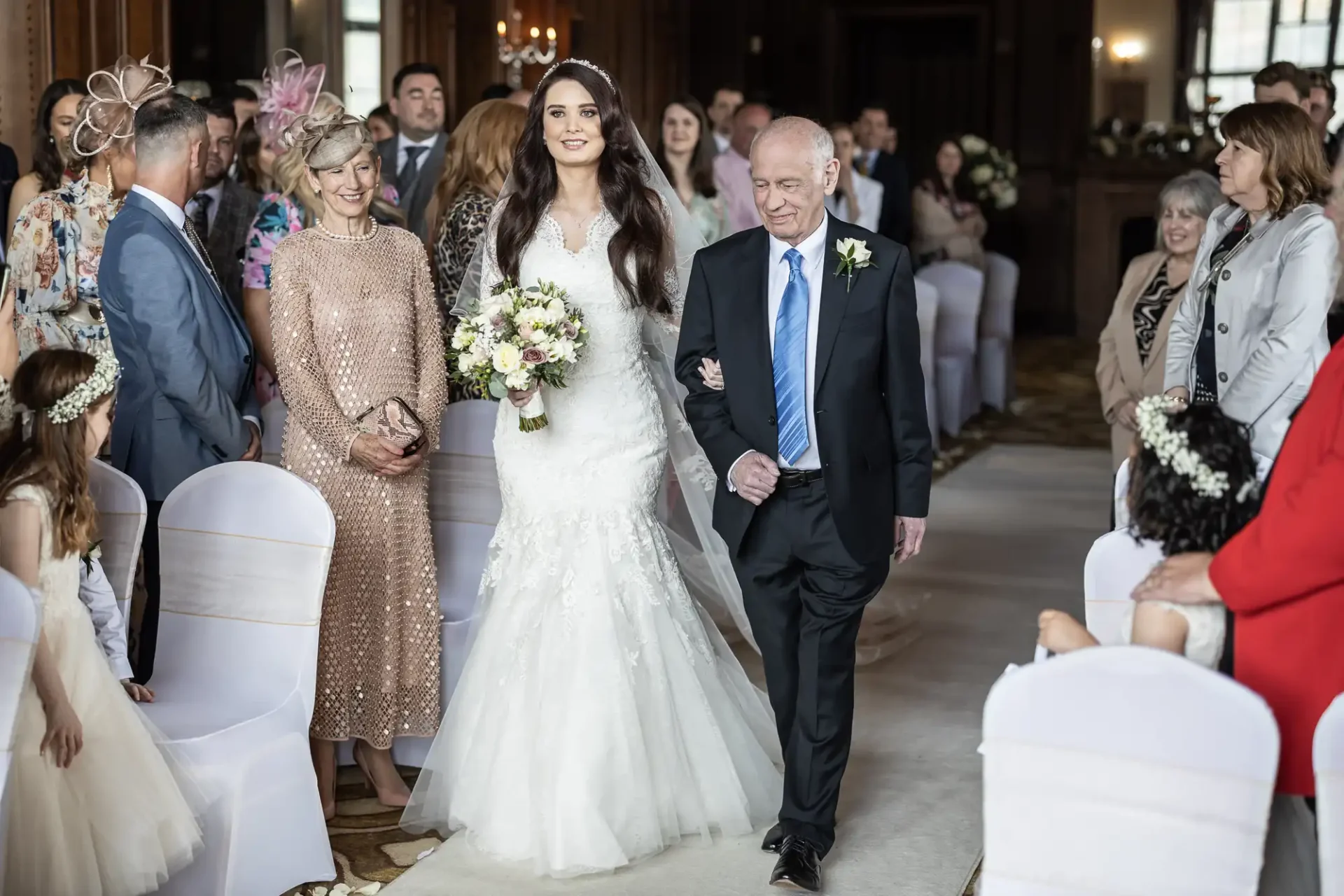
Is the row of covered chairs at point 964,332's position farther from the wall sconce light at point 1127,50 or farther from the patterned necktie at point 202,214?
the wall sconce light at point 1127,50

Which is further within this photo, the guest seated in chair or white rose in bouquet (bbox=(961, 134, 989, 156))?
white rose in bouquet (bbox=(961, 134, 989, 156))

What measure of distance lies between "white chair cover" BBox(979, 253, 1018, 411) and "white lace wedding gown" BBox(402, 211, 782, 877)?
7753 mm

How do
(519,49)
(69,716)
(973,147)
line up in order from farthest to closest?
(973,147), (519,49), (69,716)

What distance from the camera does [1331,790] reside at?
2.15 meters

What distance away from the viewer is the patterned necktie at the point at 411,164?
23.7 feet

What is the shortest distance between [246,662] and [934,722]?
7.32 ft

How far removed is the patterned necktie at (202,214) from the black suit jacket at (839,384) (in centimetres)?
266

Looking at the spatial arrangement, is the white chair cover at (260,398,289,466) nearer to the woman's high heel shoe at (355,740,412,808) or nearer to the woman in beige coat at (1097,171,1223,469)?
the woman's high heel shoe at (355,740,412,808)

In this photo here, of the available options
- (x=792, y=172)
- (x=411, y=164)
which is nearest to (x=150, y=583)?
(x=792, y=172)

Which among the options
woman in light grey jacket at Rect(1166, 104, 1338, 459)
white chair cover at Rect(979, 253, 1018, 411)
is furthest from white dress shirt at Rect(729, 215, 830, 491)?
white chair cover at Rect(979, 253, 1018, 411)

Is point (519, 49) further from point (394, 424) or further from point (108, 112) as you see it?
point (394, 424)

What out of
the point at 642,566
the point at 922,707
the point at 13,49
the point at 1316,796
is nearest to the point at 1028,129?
the point at 13,49

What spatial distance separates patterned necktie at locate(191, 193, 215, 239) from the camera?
5730 mm

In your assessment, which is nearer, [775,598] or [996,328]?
[775,598]
